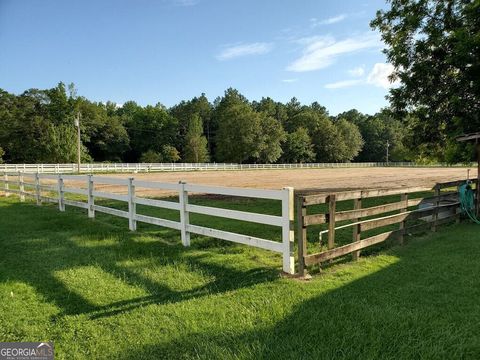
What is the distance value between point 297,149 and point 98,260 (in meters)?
92.1

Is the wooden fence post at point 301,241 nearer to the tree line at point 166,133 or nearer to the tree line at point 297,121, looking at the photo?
the tree line at point 297,121

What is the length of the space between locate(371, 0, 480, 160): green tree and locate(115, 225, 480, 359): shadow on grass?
9.09 metres

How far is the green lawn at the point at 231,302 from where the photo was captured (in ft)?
11.1

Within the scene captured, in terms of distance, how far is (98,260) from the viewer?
6258 millimetres

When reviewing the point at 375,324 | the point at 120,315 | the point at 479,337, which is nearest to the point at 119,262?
the point at 120,315

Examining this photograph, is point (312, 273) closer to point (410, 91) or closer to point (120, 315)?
point (120, 315)

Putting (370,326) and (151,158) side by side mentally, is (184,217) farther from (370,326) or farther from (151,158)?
(151,158)

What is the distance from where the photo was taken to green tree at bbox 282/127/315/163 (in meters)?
96.1

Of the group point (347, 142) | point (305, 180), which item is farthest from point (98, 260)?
point (347, 142)

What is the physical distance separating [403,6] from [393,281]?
13337mm

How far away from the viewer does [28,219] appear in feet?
34.0

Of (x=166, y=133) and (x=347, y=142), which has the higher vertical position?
(x=166, y=133)

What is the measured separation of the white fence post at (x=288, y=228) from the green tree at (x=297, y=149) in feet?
299

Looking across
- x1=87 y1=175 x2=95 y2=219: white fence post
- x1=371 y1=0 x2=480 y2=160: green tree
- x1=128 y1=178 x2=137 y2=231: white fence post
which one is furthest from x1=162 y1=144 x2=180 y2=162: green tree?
x1=128 y1=178 x2=137 y2=231: white fence post
